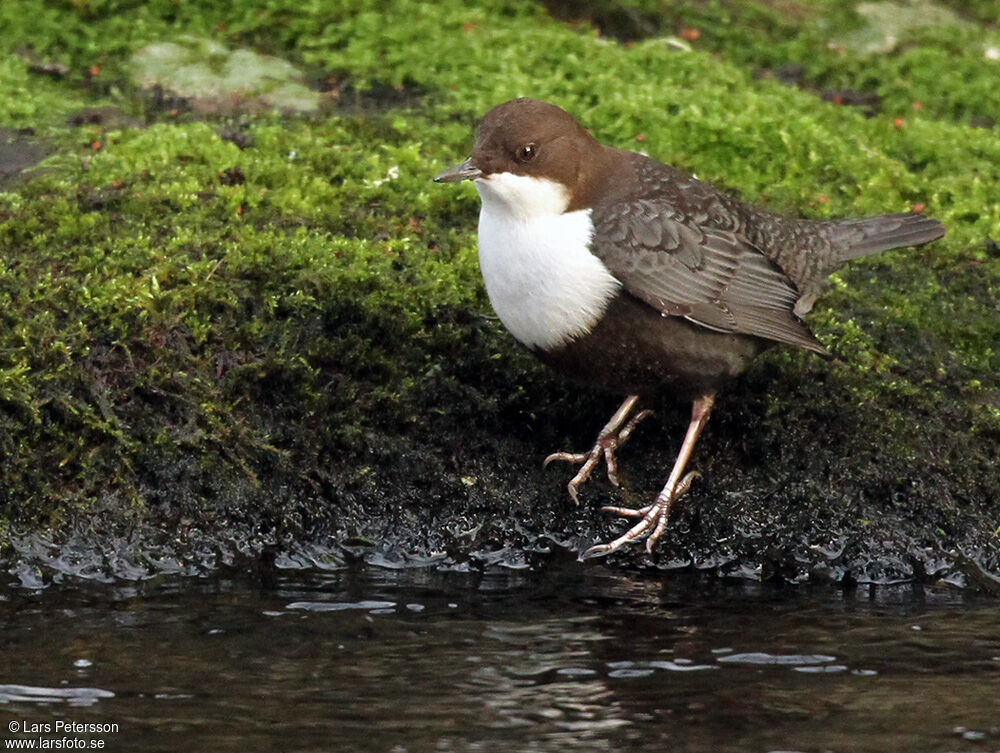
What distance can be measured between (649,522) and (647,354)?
23.0 inches

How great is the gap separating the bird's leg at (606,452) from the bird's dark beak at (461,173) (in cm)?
101

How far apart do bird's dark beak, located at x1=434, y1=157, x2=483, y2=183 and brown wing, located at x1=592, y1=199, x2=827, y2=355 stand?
44cm

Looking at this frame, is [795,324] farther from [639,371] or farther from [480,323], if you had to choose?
[480,323]

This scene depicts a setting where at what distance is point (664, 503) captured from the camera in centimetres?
488

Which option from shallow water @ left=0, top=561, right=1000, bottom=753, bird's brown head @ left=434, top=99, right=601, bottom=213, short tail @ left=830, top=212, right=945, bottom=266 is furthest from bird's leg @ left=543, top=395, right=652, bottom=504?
short tail @ left=830, top=212, right=945, bottom=266

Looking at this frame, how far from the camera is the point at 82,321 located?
16.6 ft

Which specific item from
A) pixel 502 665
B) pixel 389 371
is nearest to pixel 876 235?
pixel 389 371

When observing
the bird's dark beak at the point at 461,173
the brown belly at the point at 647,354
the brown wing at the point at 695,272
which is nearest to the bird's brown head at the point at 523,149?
the bird's dark beak at the point at 461,173

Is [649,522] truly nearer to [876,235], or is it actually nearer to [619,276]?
[619,276]

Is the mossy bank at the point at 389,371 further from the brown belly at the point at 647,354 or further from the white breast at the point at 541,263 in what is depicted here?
the white breast at the point at 541,263

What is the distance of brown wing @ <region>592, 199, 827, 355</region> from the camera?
4723mm

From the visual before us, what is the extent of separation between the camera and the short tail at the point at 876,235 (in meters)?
5.35

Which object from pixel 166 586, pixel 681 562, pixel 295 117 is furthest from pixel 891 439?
pixel 295 117

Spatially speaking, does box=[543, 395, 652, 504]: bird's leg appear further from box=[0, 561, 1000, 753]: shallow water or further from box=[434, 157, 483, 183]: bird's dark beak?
box=[434, 157, 483, 183]: bird's dark beak
